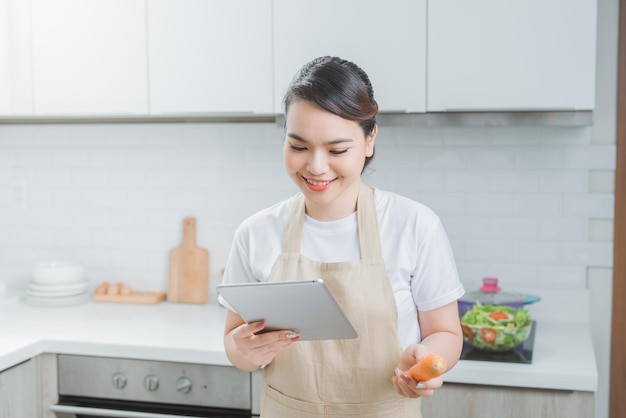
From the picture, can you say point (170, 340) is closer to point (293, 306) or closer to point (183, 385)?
point (183, 385)

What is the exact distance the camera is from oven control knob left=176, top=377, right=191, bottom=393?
251 cm

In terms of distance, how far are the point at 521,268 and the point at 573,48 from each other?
0.90 metres

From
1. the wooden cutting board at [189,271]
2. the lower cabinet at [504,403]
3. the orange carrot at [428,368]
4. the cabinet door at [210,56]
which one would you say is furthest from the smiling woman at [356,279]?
the wooden cutting board at [189,271]

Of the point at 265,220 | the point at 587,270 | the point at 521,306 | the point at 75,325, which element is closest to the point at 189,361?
→ the point at 75,325

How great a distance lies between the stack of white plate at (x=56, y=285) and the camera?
3174 mm

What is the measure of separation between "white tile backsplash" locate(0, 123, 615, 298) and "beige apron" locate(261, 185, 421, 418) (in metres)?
1.05

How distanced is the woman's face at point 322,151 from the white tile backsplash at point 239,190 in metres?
1.10

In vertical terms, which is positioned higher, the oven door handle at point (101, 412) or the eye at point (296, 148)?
the eye at point (296, 148)

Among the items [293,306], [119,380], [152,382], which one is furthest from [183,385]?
[293,306]

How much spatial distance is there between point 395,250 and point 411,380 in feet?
1.07

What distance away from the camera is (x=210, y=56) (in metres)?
2.68

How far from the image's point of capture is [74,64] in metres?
2.82

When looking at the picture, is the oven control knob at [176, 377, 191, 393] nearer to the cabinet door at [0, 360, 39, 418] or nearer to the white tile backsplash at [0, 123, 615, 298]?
the cabinet door at [0, 360, 39, 418]

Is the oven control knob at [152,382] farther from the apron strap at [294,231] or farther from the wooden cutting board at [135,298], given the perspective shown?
the apron strap at [294,231]
